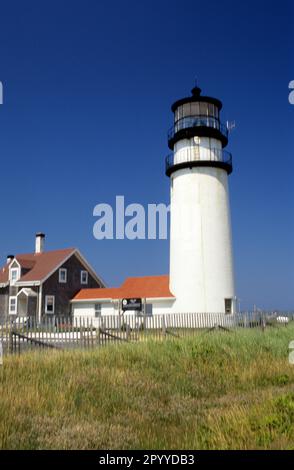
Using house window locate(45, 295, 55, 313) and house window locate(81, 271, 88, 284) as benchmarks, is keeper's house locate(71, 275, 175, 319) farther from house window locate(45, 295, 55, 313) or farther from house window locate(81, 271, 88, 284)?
house window locate(45, 295, 55, 313)

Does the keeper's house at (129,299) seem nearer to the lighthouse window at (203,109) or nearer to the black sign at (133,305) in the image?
the black sign at (133,305)

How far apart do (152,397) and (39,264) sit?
93.9 ft

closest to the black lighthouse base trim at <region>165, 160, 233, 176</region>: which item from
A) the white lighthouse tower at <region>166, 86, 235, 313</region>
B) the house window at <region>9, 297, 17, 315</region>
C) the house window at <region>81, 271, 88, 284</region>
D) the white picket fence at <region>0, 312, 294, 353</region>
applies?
the white lighthouse tower at <region>166, 86, 235, 313</region>

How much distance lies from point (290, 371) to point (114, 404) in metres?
4.76

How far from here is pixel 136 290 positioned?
30.5m

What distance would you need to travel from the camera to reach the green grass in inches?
226

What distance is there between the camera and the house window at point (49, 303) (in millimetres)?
32719

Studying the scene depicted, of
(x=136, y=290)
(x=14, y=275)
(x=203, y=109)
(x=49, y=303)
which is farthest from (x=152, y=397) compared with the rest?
(x=14, y=275)

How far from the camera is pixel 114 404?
7559 mm

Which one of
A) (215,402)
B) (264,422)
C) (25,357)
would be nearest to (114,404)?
(215,402)

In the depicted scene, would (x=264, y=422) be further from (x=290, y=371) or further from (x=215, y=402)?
(x=290, y=371)

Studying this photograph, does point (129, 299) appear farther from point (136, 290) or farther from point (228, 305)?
point (228, 305)

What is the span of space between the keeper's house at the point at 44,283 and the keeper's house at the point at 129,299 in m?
1.21

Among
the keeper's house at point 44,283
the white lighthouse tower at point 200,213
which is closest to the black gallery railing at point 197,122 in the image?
the white lighthouse tower at point 200,213
